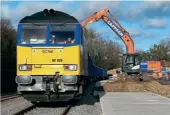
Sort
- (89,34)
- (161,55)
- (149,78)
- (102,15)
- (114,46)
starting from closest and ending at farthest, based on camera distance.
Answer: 1. (102,15)
2. (149,78)
3. (89,34)
4. (114,46)
5. (161,55)

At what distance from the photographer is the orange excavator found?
40.5 m

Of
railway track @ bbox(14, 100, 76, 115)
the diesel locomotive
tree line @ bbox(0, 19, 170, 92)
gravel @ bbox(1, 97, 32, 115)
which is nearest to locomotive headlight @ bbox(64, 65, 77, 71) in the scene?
the diesel locomotive

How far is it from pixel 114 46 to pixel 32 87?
8297cm

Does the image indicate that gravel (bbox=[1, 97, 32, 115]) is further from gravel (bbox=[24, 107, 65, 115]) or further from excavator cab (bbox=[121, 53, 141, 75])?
excavator cab (bbox=[121, 53, 141, 75])

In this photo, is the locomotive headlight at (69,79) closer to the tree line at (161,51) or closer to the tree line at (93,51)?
the tree line at (93,51)

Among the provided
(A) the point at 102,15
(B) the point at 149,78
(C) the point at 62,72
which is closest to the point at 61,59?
(C) the point at 62,72

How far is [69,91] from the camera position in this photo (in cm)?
1575

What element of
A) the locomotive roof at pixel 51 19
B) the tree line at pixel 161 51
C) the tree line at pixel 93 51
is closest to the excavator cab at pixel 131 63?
the tree line at pixel 93 51

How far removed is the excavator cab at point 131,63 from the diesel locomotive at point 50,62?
80.1ft

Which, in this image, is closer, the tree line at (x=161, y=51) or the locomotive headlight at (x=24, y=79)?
the locomotive headlight at (x=24, y=79)

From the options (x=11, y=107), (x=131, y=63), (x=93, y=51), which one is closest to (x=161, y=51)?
(x=93, y=51)

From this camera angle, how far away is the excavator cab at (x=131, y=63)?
40.4 meters

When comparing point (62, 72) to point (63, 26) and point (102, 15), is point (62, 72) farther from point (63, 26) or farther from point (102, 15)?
point (102, 15)

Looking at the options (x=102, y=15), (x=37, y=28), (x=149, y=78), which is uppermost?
(x=102, y=15)
